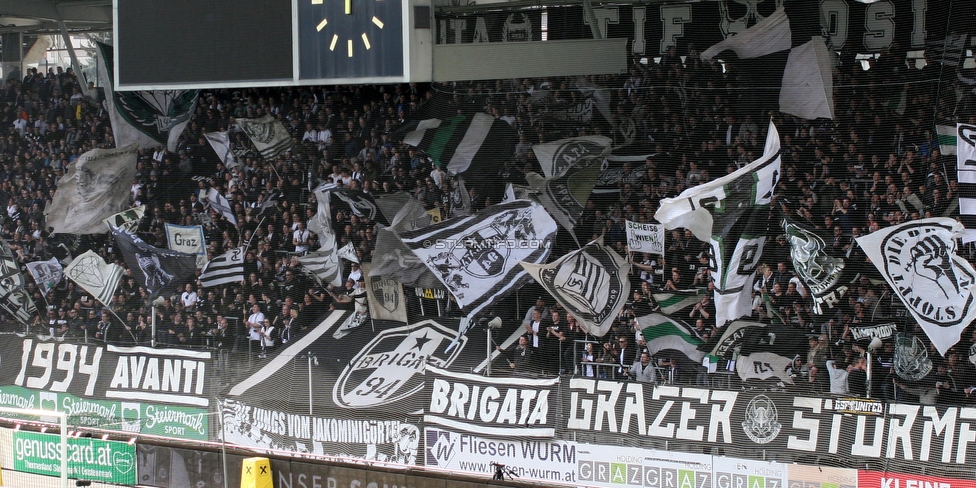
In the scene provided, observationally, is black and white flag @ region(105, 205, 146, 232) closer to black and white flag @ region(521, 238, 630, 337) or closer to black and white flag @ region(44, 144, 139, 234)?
black and white flag @ region(44, 144, 139, 234)

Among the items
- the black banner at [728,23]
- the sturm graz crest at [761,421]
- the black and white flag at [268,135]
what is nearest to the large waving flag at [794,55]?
the black banner at [728,23]

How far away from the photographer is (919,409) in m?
11.3

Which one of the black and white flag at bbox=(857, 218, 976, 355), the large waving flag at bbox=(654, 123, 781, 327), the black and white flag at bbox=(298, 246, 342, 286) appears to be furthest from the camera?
the black and white flag at bbox=(298, 246, 342, 286)

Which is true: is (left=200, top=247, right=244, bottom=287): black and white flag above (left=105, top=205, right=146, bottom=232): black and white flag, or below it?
below

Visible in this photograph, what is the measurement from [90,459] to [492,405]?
17.2ft

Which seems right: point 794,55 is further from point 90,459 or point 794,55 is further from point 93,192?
point 93,192

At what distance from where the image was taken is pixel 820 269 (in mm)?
12789

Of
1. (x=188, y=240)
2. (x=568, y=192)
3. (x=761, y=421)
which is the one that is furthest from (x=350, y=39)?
(x=761, y=421)

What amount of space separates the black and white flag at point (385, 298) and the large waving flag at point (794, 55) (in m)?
5.63

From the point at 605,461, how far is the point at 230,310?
667 cm

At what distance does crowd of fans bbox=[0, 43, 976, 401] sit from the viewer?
12695mm

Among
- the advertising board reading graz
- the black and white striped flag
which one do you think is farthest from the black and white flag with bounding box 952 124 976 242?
the advertising board reading graz

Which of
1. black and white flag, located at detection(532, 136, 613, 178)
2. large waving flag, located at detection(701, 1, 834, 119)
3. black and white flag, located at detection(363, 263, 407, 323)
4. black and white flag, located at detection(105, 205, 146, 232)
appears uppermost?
large waving flag, located at detection(701, 1, 834, 119)

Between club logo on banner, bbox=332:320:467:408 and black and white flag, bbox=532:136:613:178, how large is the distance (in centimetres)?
268
